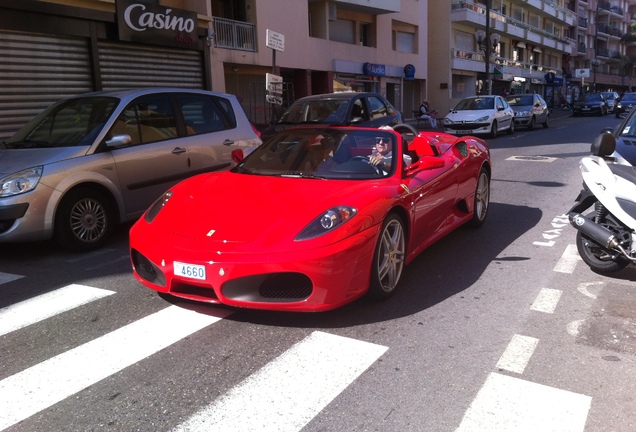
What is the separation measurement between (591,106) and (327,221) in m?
42.3

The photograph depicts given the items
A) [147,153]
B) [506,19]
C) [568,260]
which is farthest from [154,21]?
[506,19]

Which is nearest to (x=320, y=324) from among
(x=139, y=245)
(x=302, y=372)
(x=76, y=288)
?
(x=302, y=372)

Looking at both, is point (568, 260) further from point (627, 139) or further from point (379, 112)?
point (379, 112)

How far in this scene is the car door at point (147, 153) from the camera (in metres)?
6.60

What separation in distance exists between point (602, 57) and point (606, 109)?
149 feet

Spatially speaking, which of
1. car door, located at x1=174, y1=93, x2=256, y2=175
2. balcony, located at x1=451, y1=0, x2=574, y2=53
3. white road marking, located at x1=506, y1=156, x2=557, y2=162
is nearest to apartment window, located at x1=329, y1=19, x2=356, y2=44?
balcony, located at x1=451, y1=0, x2=574, y2=53

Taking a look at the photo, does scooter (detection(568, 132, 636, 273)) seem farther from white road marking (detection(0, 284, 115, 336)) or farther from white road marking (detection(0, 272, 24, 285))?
white road marking (detection(0, 272, 24, 285))

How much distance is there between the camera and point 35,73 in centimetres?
1280

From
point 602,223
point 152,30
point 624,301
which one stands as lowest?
point 624,301

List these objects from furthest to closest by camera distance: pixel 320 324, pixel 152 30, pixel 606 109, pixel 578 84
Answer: pixel 578 84 → pixel 606 109 → pixel 152 30 → pixel 320 324

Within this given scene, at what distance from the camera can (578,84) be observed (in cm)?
7438

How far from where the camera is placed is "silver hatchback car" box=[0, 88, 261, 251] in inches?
228

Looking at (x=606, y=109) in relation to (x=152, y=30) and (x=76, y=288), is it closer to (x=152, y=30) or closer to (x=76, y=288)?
(x=152, y=30)

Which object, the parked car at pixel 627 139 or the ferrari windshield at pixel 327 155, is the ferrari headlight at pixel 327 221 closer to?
the ferrari windshield at pixel 327 155
